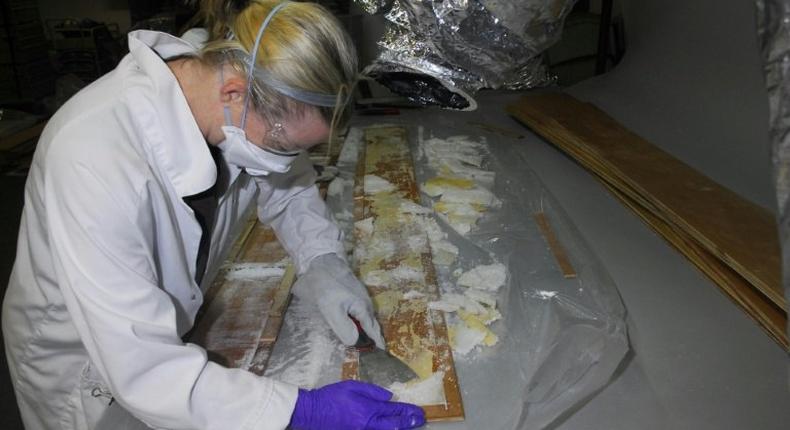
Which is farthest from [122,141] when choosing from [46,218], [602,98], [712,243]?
[602,98]

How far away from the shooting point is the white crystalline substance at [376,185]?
237 centimetres

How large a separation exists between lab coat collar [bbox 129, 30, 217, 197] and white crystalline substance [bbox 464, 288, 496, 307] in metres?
0.86

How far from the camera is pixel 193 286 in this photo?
122 centimetres

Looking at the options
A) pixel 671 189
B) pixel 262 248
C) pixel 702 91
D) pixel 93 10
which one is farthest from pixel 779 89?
pixel 93 10

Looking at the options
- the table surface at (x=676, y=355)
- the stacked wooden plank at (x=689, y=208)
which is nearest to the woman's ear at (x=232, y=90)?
the table surface at (x=676, y=355)

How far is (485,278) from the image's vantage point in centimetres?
174

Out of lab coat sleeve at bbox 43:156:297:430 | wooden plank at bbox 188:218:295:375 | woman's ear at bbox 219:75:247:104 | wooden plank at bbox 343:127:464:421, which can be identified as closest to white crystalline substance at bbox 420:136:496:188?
wooden plank at bbox 343:127:464:421

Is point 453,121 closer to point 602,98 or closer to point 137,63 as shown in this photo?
point 602,98

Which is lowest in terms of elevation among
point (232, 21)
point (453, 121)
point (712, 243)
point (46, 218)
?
point (453, 121)

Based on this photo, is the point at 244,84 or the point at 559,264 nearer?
the point at 244,84

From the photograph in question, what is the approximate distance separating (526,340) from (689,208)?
103cm

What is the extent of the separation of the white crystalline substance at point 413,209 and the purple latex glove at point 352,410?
105 centimetres

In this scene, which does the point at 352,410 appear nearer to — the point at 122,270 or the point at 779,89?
the point at 122,270

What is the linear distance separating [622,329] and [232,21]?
1234 mm
